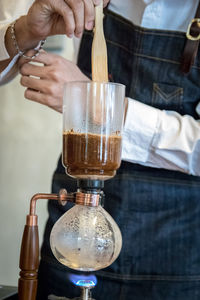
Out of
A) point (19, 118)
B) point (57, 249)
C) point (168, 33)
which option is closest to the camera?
point (57, 249)

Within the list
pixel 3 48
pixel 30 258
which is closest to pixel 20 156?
pixel 3 48

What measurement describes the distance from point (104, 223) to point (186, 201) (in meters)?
0.44

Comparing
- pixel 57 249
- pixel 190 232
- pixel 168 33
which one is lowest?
pixel 190 232

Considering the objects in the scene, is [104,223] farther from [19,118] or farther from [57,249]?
[19,118]

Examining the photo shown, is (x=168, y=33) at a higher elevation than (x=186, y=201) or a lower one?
higher

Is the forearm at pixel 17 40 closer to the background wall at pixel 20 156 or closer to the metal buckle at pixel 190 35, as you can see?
the metal buckle at pixel 190 35

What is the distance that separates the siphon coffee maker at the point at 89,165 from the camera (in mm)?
623

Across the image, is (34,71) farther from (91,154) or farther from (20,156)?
(20,156)

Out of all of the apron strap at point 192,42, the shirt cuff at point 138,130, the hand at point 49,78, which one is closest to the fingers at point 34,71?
the hand at point 49,78

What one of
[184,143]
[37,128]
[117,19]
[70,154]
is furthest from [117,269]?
[37,128]

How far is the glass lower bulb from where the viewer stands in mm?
619

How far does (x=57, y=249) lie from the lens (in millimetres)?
634

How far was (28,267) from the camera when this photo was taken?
2.21ft

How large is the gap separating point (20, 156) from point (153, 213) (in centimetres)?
102
